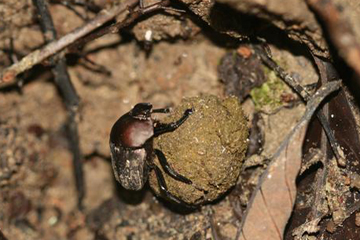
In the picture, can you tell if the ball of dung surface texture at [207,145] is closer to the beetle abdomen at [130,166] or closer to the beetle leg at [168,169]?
the beetle leg at [168,169]

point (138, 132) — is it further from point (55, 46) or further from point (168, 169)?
point (55, 46)

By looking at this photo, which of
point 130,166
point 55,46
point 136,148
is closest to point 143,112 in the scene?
point 136,148

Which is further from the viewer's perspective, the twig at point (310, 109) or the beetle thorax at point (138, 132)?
the beetle thorax at point (138, 132)

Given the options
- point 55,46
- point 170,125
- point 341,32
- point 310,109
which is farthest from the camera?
point 55,46

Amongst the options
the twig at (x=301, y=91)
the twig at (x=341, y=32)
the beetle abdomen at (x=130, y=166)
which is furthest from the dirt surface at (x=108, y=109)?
the twig at (x=341, y=32)

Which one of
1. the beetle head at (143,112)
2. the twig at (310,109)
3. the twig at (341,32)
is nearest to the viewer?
the twig at (341,32)

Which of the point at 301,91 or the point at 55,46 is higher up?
the point at 301,91

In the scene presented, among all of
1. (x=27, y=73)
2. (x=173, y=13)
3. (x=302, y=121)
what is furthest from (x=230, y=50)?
(x=27, y=73)
